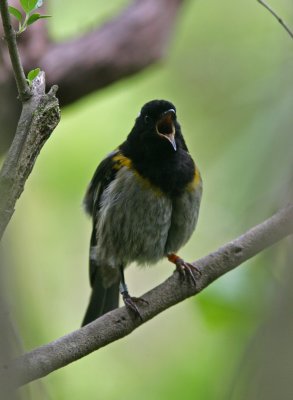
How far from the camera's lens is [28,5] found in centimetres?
300

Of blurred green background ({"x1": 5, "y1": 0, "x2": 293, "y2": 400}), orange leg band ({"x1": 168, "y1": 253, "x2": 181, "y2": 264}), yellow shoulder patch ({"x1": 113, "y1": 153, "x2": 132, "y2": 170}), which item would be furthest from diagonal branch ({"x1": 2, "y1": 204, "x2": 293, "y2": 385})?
yellow shoulder patch ({"x1": 113, "y1": 153, "x2": 132, "y2": 170})

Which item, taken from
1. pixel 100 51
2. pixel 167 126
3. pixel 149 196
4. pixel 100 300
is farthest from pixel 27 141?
pixel 100 51

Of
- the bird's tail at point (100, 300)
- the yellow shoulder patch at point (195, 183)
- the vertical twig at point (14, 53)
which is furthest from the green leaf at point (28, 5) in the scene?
the bird's tail at point (100, 300)

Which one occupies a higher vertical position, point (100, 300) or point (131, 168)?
point (131, 168)

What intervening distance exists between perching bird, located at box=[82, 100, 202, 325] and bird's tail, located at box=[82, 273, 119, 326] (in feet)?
0.90

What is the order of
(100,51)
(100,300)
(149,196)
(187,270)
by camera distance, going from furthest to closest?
(100,51) < (100,300) < (149,196) < (187,270)

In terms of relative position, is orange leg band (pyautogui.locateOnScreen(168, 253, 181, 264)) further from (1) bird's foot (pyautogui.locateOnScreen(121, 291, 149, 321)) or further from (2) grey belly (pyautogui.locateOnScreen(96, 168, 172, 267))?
(1) bird's foot (pyautogui.locateOnScreen(121, 291, 149, 321))

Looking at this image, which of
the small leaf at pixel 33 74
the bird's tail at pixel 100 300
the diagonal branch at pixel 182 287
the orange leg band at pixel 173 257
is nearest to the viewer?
the small leaf at pixel 33 74

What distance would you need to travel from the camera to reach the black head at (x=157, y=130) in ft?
Answer: 16.0

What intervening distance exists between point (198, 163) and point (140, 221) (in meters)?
3.14

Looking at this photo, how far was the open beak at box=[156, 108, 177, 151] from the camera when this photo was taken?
4859mm

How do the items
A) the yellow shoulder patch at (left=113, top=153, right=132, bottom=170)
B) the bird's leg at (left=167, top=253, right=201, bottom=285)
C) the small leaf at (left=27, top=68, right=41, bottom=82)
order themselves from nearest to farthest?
the small leaf at (left=27, top=68, right=41, bottom=82)
the bird's leg at (left=167, top=253, right=201, bottom=285)
the yellow shoulder patch at (left=113, top=153, right=132, bottom=170)

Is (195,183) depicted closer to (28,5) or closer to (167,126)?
(167,126)

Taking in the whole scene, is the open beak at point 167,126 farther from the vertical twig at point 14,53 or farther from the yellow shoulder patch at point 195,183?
the vertical twig at point 14,53
